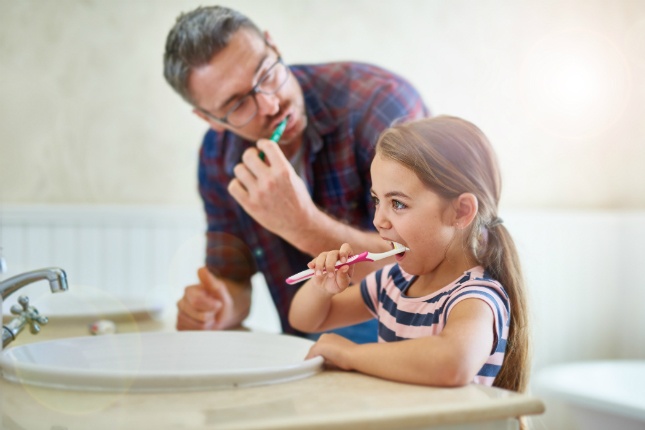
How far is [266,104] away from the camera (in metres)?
1.01

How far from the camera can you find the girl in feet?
2.23

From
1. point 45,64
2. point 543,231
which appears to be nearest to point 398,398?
point 45,64

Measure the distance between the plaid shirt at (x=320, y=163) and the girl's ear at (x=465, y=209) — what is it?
268 millimetres

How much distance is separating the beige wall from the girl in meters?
0.59

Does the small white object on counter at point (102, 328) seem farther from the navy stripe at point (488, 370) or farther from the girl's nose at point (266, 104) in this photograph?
the navy stripe at point (488, 370)

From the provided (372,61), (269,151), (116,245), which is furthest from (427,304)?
(372,61)

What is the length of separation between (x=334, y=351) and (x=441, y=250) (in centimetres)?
15

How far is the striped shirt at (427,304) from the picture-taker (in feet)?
2.18

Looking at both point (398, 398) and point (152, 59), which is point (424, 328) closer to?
point (398, 398)

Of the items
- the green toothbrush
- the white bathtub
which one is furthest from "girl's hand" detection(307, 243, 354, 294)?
the white bathtub

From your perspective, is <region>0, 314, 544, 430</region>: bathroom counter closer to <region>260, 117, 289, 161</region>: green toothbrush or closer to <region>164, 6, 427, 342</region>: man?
<region>164, 6, 427, 342</region>: man

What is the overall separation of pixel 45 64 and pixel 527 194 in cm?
127

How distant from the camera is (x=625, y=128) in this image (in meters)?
2.10

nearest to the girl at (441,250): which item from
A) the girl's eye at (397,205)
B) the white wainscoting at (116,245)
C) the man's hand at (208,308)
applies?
the girl's eye at (397,205)
